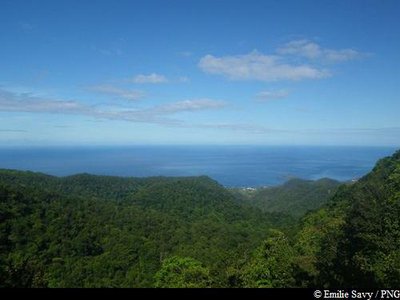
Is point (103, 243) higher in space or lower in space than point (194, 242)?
higher

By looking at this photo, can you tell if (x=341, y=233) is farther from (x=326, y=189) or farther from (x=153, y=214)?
(x=326, y=189)

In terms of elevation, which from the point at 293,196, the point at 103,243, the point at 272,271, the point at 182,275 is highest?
the point at 272,271

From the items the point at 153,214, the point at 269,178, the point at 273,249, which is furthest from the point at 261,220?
the point at 269,178

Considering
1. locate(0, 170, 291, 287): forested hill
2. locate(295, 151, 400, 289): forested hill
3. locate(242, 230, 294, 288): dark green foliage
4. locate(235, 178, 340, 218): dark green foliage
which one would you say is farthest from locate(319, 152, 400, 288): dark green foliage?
locate(235, 178, 340, 218): dark green foliage

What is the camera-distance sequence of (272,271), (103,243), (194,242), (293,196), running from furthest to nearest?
(293,196) → (194,242) → (103,243) → (272,271)

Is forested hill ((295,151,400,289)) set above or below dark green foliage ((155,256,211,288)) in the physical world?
above

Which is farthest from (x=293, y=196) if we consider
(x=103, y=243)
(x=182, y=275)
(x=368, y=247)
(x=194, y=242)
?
(x=182, y=275)

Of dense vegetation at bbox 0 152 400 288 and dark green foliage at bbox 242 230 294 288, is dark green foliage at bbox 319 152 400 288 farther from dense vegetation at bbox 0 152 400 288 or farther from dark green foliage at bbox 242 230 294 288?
dark green foliage at bbox 242 230 294 288

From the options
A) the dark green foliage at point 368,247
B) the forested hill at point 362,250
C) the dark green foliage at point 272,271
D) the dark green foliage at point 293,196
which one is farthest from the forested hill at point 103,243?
the dark green foliage at point 293,196

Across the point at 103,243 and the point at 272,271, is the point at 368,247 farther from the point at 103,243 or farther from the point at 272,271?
the point at 103,243
